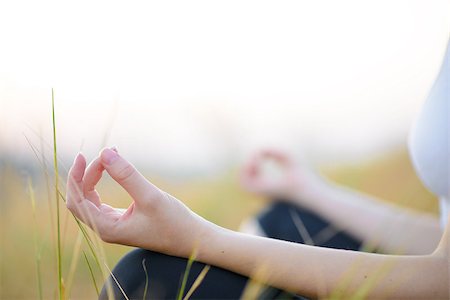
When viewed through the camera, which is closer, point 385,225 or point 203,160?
point 385,225

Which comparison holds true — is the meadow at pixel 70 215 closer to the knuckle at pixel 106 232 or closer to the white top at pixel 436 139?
the knuckle at pixel 106 232

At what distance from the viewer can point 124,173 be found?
2.63ft

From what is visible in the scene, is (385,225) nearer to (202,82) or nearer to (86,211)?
(86,211)

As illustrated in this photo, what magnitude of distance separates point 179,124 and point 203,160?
25.3 inches

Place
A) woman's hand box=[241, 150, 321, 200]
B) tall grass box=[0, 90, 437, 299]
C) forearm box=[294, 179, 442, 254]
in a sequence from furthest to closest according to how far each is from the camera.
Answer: woman's hand box=[241, 150, 321, 200]
forearm box=[294, 179, 442, 254]
tall grass box=[0, 90, 437, 299]

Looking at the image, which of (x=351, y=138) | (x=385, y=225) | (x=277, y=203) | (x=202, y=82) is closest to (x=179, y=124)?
(x=202, y=82)

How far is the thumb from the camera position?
0.80 meters

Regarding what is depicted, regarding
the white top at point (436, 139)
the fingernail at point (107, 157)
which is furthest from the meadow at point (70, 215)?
the white top at point (436, 139)

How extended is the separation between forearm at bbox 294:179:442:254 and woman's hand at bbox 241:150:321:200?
0.02 m

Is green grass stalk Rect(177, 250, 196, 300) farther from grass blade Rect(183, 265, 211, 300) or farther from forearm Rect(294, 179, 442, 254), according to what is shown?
forearm Rect(294, 179, 442, 254)

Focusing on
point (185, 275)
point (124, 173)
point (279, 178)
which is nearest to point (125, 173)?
point (124, 173)

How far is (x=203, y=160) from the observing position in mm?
3836

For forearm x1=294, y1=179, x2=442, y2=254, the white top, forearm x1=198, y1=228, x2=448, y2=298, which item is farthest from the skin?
forearm x1=294, y1=179, x2=442, y2=254

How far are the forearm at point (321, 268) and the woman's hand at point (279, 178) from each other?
110cm
